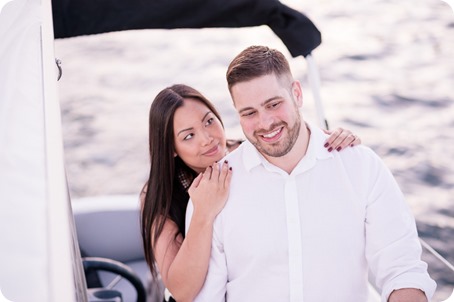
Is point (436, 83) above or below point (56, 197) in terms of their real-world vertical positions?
above

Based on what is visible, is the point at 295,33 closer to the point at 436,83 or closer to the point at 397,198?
the point at 397,198

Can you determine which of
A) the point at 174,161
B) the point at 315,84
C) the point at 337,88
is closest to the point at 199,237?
the point at 174,161

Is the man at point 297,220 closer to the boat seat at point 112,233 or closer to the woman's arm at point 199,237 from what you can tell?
the woman's arm at point 199,237

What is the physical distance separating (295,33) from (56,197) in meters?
1.80

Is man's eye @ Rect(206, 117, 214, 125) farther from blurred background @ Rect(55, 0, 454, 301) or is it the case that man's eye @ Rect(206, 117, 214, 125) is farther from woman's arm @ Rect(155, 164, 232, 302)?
blurred background @ Rect(55, 0, 454, 301)

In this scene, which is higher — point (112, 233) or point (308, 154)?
point (308, 154)

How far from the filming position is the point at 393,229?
207 centimetres

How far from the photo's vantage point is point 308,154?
2139 mm

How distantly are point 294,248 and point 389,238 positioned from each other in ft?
0.91

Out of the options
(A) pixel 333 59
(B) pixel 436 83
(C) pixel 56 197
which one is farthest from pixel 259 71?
(A) pixel 333 59

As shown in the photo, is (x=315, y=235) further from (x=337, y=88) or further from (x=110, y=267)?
(x=337, y=88)

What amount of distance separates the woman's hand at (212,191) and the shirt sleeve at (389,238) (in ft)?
1.41

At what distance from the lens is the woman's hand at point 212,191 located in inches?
83.6

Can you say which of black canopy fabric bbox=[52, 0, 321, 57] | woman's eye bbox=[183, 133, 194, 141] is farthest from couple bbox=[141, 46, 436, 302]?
black canopy fabric bbox=[52, 0, 321, 57]
